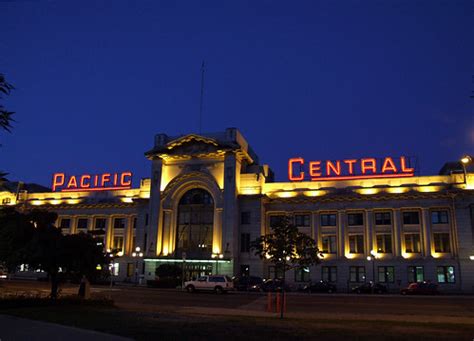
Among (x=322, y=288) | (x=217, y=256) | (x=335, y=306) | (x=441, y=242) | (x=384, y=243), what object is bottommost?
(x=335, y=306)

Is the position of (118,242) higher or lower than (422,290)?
higher

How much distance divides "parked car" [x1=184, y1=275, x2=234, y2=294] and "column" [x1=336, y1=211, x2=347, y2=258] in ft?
75.2

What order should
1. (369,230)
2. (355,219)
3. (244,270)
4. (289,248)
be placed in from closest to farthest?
1. (289,248)
2. (369,230)
3. (355,219)
4. (244,270)

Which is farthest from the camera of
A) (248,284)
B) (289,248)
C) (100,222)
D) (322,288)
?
(100,222)

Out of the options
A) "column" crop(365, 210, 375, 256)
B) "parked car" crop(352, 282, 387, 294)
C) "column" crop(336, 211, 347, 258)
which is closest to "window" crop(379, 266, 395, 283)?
"column" crop(365, 210, 375, 256)

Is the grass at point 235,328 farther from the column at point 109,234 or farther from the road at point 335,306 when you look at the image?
the column at point 109,234

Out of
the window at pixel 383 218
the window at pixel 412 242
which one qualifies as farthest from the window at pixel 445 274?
the window at pixel 383 218

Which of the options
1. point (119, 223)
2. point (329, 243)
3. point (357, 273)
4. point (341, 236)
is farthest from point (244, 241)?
point (119, 223)

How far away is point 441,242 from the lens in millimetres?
60344

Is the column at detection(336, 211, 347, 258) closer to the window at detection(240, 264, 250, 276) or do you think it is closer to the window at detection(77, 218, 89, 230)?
Answer: the window at detection(240, 264, 250, 276)

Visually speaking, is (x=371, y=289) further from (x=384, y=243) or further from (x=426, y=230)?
(x=426, y=230)

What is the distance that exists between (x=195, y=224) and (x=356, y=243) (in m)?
25.1

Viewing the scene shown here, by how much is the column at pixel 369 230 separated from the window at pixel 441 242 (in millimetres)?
8405

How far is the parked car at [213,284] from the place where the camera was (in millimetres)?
46719
